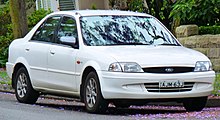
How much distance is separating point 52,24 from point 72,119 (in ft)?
9.43

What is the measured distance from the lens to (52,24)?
13.0 meters

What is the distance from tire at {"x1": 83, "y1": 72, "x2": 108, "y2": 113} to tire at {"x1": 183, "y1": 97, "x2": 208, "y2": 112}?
138 cm

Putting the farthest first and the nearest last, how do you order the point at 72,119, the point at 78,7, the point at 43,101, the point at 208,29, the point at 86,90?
the point at 78,7 → the point at 208,29 → the point at 43,101 → the point at 86,90 → the point at 72,119

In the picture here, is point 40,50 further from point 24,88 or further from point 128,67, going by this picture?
point 128,67

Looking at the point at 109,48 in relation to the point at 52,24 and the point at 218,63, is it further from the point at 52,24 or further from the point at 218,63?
the point at 218,63

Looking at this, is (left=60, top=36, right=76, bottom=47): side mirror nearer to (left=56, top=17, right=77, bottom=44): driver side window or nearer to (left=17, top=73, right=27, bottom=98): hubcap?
(left=56, top=17, right=77, bottom=44): driver side window

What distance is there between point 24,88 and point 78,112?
6.29ft

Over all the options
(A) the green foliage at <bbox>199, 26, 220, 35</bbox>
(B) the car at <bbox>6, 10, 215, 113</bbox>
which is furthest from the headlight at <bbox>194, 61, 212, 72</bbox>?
(A) the green foliage at <bbox>199, 26, 220, 35</bbox>

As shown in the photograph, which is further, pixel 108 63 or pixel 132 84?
pixel 108 63

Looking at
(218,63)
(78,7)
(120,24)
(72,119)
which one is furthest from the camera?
(78,7)

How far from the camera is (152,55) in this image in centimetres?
1100

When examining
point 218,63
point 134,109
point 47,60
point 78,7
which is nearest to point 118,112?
point 134,109

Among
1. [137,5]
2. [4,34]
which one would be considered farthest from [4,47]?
[137,5]

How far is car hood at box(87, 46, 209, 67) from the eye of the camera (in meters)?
10.8
